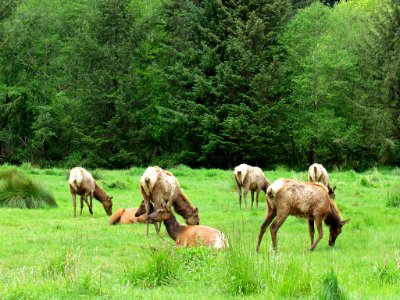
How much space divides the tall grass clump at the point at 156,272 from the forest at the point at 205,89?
34665mm

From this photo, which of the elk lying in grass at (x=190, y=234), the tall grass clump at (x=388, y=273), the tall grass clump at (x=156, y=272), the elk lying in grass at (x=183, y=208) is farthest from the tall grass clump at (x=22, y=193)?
the tall grass clump at (x=388, y=273)

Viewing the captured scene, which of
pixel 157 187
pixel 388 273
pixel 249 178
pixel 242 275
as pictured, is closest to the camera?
pixel 242 275

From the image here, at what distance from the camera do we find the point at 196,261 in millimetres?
9078

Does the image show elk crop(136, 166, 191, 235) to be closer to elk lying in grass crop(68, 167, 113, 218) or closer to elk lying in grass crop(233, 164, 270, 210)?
elk lying in grass crop(68, 167, 113, 218)

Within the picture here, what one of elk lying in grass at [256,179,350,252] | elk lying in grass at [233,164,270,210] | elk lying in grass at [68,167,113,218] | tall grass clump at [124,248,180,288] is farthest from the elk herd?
elk lying in grass at [233,164,270,210]

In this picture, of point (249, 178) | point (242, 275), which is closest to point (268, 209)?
point (242, 275)

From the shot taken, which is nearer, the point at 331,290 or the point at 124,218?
the point at 331,290

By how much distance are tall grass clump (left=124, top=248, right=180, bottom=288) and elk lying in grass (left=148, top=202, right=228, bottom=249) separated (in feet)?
8.15

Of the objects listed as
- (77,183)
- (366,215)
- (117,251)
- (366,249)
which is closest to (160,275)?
(117,251)

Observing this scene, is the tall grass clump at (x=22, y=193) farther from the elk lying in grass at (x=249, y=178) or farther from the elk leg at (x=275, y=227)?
the elk leg at (x=275, y=227)

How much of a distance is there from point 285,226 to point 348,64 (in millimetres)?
34143

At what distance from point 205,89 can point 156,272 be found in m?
Result: 37.4

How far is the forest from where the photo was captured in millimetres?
44812

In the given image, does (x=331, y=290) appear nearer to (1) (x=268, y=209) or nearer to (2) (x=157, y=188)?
(1) (x=268, y=209)
